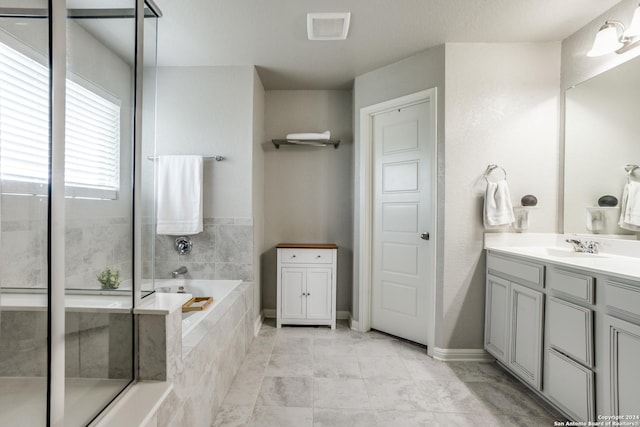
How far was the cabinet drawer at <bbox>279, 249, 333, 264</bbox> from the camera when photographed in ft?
9.22

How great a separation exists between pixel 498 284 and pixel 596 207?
79 centimetres

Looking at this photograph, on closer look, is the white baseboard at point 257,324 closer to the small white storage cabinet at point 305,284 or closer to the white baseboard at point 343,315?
the small white storage cabinet at point 305,284

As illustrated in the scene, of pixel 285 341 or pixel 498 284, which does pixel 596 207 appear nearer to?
pixel 498 284

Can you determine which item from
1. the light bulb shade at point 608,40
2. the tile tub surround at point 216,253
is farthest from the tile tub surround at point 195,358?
the light bulb shade at point 608,40

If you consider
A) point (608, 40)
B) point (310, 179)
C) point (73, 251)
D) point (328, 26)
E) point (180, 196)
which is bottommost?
point (73, 251)

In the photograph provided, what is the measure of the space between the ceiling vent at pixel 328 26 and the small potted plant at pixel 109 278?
184cm

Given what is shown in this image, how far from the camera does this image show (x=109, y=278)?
39.1 inches

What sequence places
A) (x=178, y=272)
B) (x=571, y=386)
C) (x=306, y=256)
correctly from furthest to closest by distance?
1. (x=306, y=256)
2. (x=178, y=272)
3. (x=571, y=386)

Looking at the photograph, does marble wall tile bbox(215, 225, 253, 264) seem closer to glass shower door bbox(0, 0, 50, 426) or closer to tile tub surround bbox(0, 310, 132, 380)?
tile tub surround bbox(0, 310, 132, 380)

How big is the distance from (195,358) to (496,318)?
196 cm

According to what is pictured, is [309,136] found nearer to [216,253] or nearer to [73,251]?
[216,253]

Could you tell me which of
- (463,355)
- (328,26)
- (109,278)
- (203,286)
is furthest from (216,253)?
(463,355)

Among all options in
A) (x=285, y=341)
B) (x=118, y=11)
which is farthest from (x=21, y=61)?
(x=285, y=341)

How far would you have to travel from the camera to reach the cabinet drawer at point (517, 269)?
168cm
